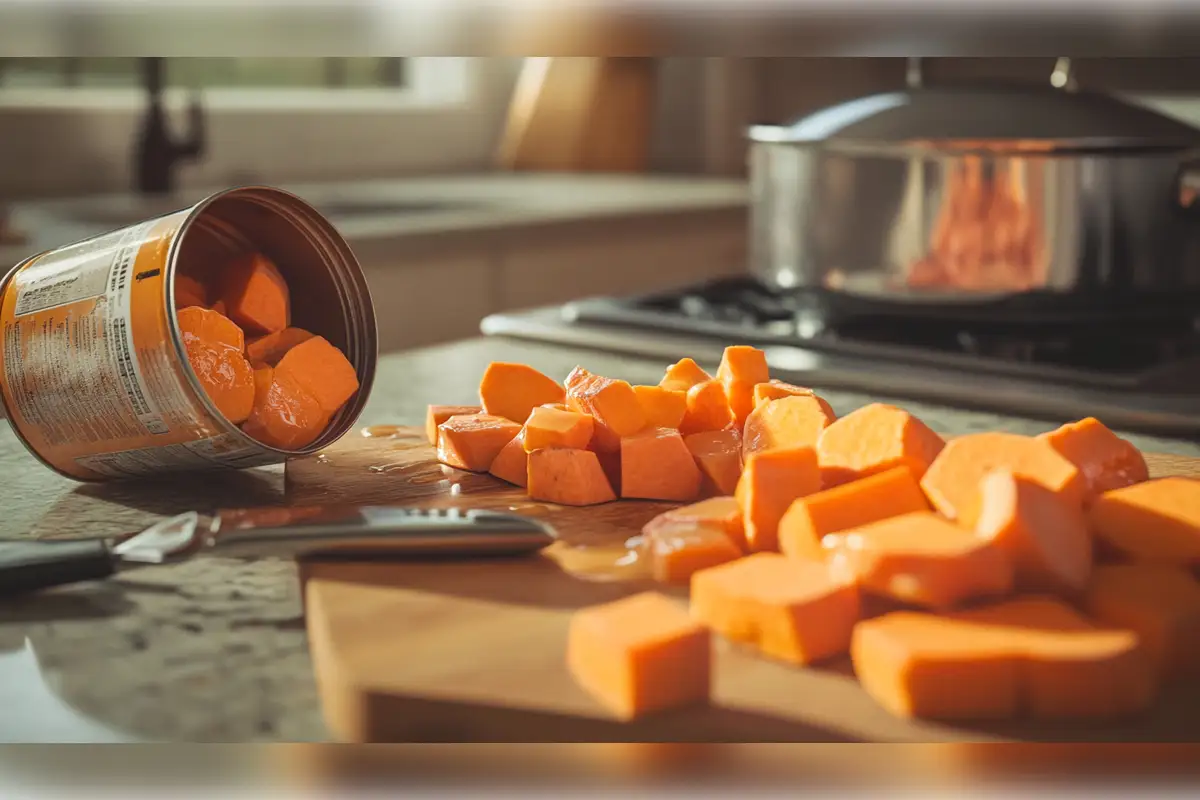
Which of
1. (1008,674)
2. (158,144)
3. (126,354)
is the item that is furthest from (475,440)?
(158,144)

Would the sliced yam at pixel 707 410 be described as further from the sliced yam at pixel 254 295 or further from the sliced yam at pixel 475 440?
the sliced yam at pixel 254 295

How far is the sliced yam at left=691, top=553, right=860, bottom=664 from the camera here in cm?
61

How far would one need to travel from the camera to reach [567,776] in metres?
0.55

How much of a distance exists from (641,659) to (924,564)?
15 cm

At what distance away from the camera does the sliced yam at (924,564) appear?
0.61 metres

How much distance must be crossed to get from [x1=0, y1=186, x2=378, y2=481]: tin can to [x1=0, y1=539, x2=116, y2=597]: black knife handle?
0.13 m

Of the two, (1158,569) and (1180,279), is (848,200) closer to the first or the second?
(1180,279)

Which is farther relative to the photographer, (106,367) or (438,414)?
(438,414)

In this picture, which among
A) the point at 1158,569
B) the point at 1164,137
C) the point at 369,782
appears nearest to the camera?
the point at 369,782

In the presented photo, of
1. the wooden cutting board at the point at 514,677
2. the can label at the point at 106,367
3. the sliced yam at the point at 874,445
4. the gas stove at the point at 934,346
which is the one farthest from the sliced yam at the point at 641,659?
the gas stove at the point at 934,346

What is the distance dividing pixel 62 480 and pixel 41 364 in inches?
4.6

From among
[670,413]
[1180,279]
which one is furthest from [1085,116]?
[670,413]

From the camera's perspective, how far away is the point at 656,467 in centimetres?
88

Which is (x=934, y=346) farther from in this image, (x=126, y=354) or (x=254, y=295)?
(x=126, y=354)
